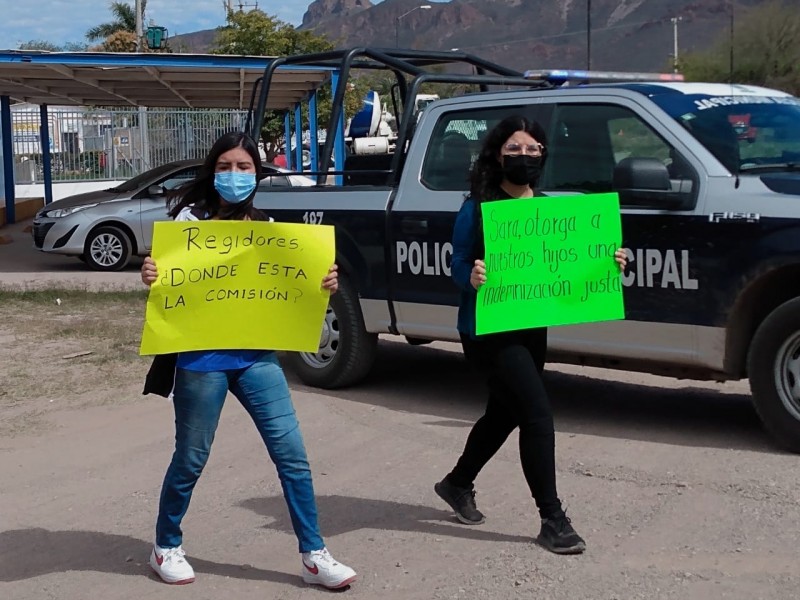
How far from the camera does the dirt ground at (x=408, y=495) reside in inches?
181

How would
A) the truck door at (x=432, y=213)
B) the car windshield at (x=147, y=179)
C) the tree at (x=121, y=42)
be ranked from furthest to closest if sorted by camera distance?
the tree at (x=121, y=42)
the car windshield at (x=147, y=179)
the truck door at (x=432, y=213)

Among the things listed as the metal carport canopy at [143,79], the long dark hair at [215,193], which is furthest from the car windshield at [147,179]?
the long dark hair at [215,193]

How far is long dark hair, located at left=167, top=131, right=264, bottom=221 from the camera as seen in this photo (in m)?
4.46

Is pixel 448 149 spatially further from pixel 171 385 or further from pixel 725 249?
pixel 171 385

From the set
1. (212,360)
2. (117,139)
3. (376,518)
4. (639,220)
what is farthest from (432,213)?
(117,139)

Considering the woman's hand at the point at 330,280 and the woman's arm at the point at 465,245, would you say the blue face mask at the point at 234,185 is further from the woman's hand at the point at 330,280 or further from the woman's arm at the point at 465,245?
the woman's arm at the point at 465,245

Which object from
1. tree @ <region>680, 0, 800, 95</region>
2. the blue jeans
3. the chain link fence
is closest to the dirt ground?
the blue jeans

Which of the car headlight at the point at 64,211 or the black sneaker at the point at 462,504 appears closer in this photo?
the black sneaker at the point at 462,504

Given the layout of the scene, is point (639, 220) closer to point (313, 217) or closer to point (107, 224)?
point (313, 217)

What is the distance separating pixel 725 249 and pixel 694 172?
47cm

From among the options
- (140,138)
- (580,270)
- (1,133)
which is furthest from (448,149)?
(140,138)

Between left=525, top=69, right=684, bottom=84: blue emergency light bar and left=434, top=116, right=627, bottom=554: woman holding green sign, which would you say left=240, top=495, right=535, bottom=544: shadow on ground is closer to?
left=434, top=116, right=627, bottom=554: woman holding green sign

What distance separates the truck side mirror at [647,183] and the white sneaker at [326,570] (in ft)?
9.05

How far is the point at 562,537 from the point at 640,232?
85.0 inches
